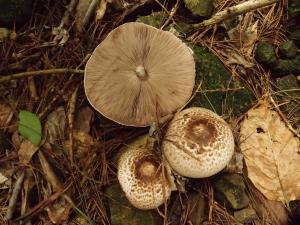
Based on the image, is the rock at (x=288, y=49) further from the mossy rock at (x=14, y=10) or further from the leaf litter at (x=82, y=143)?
the mossy rock at (x=14, y=10)

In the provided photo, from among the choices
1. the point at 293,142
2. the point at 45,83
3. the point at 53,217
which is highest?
the point at 45,83

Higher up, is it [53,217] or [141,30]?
[141,30]

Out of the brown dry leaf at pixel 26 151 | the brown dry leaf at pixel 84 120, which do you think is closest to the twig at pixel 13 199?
the brown dry leaf at pixel 26 151

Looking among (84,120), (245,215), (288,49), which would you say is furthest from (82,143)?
(288,49)

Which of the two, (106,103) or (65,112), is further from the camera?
(65,112)

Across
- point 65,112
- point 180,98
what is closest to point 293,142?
point 180,98

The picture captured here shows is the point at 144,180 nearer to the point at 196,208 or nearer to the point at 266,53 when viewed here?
the point at 196,208

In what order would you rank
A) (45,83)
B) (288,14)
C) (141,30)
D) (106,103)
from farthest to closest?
1. (288,14)
2. (45,83)
3. (106,103)
4. (141,30)

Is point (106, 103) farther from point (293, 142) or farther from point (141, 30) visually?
point (293, 142)
